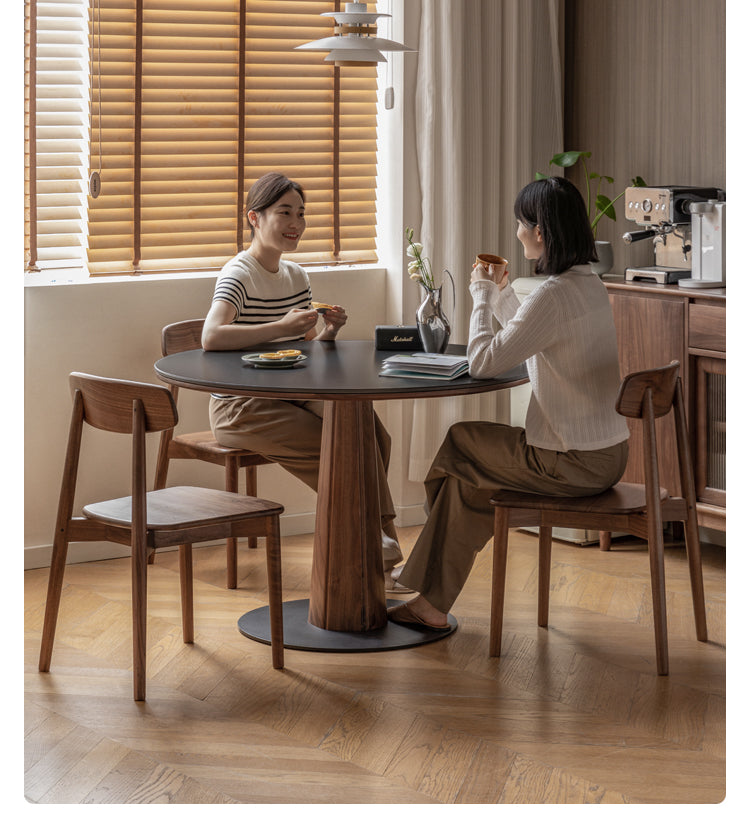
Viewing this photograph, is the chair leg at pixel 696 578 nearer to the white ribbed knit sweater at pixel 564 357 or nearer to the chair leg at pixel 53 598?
the white ribbed knit sweater at pixel 564 357

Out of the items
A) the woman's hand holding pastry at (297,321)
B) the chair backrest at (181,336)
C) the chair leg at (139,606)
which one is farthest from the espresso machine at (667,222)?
the chair leg at (139,606)

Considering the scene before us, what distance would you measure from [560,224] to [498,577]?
94cm

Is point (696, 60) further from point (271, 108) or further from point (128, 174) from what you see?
point (128, 174)

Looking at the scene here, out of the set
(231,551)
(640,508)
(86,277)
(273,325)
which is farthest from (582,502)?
(86,277)

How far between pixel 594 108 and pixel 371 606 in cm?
237

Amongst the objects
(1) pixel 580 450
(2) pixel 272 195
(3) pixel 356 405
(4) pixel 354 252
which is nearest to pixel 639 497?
(1) pixel 580 450

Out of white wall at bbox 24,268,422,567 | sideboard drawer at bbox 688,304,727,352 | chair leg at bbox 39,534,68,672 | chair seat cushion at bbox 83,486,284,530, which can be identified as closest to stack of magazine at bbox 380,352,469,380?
chair seat cushion at bbox 83,486,284,530

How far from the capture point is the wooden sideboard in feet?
12.7

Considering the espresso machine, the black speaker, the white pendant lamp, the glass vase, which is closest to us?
the white pendant lamp

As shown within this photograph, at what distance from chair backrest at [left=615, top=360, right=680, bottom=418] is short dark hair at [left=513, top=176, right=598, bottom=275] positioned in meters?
0.35

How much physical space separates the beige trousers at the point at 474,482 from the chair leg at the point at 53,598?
905 millimetres

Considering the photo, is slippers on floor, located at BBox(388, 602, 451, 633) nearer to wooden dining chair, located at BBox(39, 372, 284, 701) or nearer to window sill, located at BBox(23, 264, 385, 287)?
wooden dining chair, located at BBox(39, 372, 284, 701)

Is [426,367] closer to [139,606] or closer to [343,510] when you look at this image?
[343,510]

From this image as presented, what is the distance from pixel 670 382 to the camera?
10.1 ft
